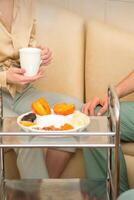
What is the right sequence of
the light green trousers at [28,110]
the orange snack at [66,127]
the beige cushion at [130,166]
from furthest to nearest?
the beige cushion at [130,166] → the light green trousers at [28,110] → the orange snack at [66,127]

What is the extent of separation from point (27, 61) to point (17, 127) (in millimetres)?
229

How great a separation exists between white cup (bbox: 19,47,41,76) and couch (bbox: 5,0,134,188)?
514 millimetres

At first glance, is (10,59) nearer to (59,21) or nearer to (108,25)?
(59,21)

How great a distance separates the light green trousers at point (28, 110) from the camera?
1520 mm

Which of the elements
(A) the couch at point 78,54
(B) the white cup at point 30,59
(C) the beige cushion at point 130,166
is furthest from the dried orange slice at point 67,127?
(A) the couch at point 78,54

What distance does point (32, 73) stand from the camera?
143 cm

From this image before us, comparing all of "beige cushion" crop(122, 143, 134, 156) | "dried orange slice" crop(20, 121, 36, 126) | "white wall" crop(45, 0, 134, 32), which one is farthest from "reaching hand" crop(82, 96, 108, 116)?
"white wall" crop(45, 0, 134, 32)

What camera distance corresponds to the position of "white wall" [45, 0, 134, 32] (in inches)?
83.1

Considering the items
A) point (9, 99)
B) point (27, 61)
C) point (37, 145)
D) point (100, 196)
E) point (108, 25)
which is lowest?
point (100, 196)

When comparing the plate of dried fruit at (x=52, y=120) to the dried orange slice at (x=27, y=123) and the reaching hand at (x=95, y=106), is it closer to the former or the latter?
the dried orange slice at (x=27, y=123)

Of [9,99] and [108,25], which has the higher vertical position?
[108,25]

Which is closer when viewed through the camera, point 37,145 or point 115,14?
point 37,145

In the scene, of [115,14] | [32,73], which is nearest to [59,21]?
[115,14]

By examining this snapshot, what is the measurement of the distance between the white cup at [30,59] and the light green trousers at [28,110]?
0.28m
